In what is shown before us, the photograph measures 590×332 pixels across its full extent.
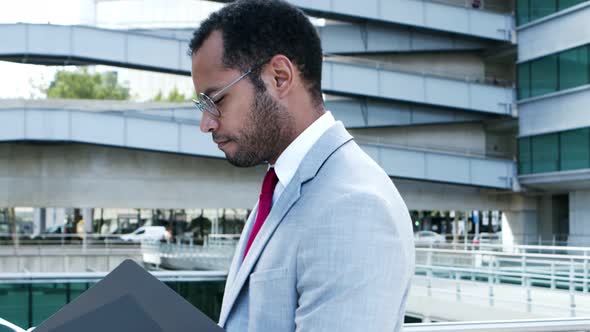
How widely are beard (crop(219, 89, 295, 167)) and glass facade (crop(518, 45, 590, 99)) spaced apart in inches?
1300

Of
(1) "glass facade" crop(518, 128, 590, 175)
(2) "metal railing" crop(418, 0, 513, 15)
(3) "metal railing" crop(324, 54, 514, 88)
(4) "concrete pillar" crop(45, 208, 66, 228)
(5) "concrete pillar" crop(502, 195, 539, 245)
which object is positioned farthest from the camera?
(4) "concrete pillar" crop(45, 208, 66, 228)

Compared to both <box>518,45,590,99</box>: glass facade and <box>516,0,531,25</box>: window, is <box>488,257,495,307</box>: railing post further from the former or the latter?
<box>516,0,531,25</box>: window

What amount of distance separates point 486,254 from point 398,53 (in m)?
23.2

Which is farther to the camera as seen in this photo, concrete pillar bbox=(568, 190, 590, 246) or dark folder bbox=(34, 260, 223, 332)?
concrete pillar bbox=(568, 190, 590, 246)

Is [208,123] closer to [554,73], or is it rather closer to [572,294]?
[572,294]

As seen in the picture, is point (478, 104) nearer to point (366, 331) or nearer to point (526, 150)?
point (526, 150)

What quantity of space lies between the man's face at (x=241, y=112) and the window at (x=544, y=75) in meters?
34.9

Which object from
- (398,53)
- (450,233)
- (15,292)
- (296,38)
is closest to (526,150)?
(398,53)

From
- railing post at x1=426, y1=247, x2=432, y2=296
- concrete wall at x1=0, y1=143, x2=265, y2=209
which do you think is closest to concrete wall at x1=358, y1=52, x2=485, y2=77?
concrete wall at x1=0, y1=143, x2=265, y2=209

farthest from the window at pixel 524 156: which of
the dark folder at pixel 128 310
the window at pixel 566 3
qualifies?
the dark folder at pixel 128 310

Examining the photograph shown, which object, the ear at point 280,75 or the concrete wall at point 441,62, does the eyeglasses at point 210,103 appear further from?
the concrete wall at point 441,62

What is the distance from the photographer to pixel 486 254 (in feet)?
54.5

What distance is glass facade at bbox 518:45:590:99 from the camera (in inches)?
1319

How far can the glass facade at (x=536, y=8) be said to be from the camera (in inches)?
1362
